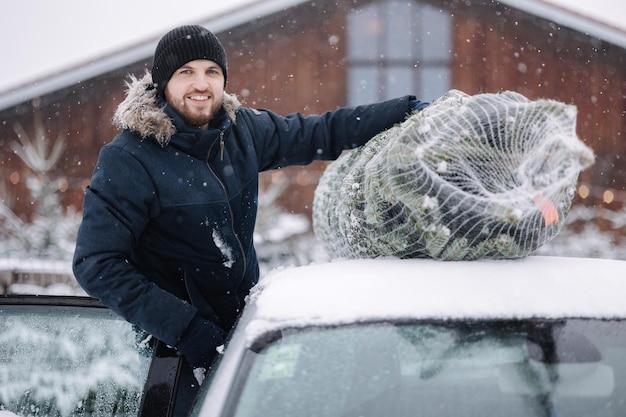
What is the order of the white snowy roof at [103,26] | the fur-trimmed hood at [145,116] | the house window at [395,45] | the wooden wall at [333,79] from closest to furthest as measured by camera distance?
the fur-trimmed hood at [145,116] < the white snowy roof at [103,26] < the wooden wall at [333,79] < the house window at [395,45]

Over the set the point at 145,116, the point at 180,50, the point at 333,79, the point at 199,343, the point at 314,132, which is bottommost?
the point at 333,79

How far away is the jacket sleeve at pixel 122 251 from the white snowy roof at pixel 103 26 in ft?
34.5

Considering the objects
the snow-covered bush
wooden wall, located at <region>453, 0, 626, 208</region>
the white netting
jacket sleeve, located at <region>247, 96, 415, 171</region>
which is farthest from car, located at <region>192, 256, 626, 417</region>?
wooden wall, located at <region>453, 0, 626, 208</region>

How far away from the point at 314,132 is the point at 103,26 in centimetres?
2528

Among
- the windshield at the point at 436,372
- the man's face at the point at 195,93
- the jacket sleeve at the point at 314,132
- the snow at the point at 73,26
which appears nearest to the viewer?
the windshield at the point at 436,372

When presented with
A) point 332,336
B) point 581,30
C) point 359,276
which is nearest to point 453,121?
point 359,276

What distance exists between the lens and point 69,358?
8.57 ft

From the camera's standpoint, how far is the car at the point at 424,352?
168cm

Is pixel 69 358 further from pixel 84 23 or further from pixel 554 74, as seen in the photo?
pixel 84 23

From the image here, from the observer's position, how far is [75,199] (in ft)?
45.1

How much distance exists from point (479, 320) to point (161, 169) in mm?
1222

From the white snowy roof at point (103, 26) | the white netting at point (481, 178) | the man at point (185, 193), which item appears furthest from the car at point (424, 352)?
the white snowy roof at point (103, 26)

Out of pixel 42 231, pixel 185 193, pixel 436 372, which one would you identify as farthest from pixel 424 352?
pixel 42 231

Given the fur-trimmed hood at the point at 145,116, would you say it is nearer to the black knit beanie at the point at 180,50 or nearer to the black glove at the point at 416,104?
the black knit beanie at the point at 180,50
